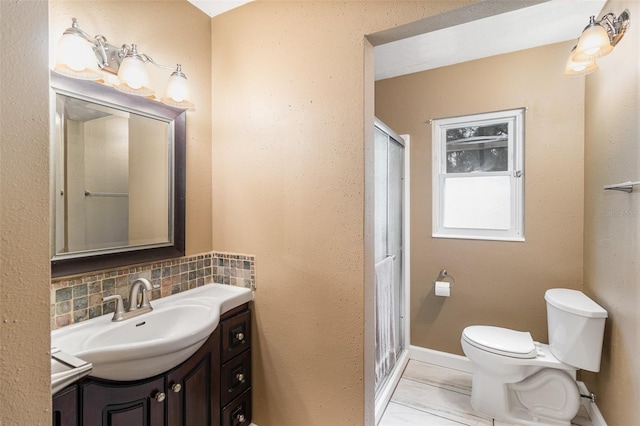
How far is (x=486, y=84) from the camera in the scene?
2.31m

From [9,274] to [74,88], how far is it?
1.12m

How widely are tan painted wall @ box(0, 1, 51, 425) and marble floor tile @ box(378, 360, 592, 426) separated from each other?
6.35ft

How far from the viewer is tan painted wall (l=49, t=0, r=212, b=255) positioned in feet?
4.21

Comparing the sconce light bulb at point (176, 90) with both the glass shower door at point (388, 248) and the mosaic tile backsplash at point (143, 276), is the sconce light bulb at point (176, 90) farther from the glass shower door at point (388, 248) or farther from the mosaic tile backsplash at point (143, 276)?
the glass shower door at point (388, 248)

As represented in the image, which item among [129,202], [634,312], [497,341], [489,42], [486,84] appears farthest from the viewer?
[486,84]

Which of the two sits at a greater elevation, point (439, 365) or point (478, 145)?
point (478, 145)

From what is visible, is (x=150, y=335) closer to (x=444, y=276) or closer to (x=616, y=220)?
(x=444, y=276)

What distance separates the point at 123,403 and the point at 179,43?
1704 millimetres

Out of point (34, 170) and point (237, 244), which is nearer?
point (34, 170)

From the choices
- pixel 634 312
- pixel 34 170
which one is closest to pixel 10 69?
pixel 34 170

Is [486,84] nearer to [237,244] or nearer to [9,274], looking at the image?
[237,244]

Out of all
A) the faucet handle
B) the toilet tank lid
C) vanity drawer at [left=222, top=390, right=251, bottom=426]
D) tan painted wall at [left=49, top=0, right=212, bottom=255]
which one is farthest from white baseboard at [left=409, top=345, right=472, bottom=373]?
the faucet handle

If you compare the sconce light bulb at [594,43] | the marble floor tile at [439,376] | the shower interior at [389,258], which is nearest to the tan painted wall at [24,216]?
the shower interior at [389,258]

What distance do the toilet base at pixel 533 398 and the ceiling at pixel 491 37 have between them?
214cm
